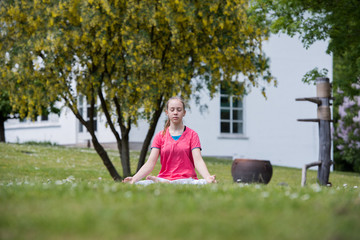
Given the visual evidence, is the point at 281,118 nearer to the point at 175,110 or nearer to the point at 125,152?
the point at 125,152

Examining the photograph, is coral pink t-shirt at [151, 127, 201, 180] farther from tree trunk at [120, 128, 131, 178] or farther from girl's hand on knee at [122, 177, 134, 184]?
tree trunk at [120, 128, 131, 178]

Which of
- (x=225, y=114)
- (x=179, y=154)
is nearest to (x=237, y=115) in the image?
(x=225, y=114)

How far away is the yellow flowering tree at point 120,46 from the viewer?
11.8 meters

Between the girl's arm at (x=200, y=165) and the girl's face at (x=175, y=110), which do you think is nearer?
the girl's arm at (x=200, y=165)

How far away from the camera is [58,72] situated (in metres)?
12.4

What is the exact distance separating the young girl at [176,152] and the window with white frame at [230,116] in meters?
19.9

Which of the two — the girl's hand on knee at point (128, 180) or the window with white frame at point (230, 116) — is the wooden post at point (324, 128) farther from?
the window with white frame at point (230, 116)

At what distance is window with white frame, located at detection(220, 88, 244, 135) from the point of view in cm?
2762

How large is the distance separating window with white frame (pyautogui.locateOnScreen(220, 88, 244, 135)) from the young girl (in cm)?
1991

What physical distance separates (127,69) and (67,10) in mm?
1943

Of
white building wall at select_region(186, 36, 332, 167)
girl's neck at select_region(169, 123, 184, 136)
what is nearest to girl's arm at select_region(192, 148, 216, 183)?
girl's neck at select_region(169, 123, 184, 136)

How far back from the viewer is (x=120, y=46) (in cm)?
1216

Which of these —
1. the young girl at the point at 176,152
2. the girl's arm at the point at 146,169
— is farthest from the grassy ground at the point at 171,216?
the young girl at the point at 176,152

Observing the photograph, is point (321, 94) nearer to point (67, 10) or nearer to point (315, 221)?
point (67, 10)
